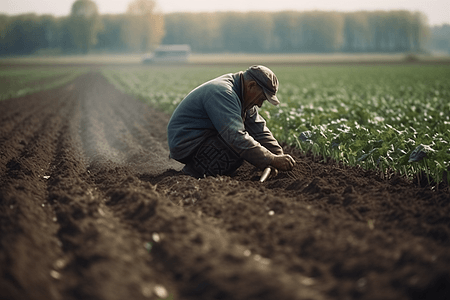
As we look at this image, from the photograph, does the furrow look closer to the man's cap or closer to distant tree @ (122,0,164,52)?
the man's cap

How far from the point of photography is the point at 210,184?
14.2ft

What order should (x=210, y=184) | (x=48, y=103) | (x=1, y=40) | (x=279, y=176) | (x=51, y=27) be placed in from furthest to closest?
1. (x=51, y=27)
2. (x=1, y=40)
3. (x=48, y=103)
4. (x=279, y=176)
5. (x=210, y=184)

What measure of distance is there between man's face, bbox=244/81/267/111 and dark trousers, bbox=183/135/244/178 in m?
0.56

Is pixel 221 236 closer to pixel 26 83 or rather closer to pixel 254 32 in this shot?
pixel 26 83

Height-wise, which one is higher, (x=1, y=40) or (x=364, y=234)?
(x=1, y=40)

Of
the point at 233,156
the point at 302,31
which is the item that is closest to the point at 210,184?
the point at 233,156

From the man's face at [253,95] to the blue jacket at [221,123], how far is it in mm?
76

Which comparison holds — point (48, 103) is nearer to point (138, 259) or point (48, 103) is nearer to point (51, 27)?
point (138, 259)

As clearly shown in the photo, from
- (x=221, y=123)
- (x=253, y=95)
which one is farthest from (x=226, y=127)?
(x=253, y=95)

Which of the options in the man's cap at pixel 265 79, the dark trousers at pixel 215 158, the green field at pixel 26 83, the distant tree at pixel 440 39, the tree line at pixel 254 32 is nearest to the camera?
the man's cap at pixel 265 79

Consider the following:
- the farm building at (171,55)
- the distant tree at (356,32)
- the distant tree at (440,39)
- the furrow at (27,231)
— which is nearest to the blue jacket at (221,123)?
the furrow at (27,231)

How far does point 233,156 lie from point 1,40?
96042 millimetres

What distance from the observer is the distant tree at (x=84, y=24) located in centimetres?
8375

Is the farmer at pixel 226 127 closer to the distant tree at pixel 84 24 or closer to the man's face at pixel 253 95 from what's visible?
the man's face at pixel 253 95
